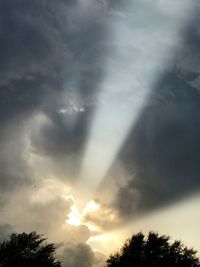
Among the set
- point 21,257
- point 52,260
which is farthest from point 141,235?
point 21,257

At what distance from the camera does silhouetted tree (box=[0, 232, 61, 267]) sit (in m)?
56.5

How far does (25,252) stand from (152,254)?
2034cm

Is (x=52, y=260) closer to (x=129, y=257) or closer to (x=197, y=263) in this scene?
(x=129, y=257)

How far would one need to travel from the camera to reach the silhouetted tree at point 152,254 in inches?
2093

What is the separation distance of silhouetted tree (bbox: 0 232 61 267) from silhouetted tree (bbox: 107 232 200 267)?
10.4 meters

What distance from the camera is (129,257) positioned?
179 ft

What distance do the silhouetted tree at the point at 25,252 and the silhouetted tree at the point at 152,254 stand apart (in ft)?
34.3

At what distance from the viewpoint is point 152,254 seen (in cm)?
5400

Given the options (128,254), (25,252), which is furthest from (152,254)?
(25,252)

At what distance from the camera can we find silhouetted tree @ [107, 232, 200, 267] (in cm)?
5315

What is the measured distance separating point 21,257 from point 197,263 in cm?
2705

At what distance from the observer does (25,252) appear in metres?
58.1

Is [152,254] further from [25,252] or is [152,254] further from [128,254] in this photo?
[25,252]

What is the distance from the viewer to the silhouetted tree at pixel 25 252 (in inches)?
2223
